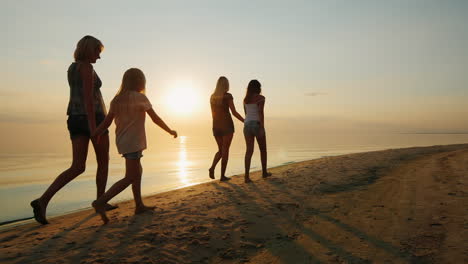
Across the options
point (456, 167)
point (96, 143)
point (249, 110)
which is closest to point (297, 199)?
point (249, 110)

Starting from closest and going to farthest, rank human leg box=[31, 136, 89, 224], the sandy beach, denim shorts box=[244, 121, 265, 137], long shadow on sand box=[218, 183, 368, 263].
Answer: long shadow on sand box=[218, 183, 368, 263] → the sandy beach → human leg box=[31, 136, 89, 224] → denim shorts box=[244, 121, 265, 137]

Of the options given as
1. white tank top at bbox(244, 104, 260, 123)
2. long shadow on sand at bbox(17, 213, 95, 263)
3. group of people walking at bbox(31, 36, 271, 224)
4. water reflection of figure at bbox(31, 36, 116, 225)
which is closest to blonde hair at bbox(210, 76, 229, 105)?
white tank top at bbox(244, 104, 260, 123)

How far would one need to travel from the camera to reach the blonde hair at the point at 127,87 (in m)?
3.81

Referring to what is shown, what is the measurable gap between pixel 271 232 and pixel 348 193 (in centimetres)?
232

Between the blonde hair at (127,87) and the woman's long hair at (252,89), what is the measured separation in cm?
345

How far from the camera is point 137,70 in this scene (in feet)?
12.8

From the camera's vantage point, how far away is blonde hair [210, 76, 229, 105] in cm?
689

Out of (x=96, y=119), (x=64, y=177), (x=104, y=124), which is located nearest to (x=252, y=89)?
(x=96, y=119)

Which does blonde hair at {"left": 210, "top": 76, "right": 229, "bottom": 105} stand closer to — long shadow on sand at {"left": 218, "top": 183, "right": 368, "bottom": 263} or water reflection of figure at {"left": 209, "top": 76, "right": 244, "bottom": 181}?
water reflection of figure at {"left": 209, "top": 76, "right": 244, "bottom": 181}

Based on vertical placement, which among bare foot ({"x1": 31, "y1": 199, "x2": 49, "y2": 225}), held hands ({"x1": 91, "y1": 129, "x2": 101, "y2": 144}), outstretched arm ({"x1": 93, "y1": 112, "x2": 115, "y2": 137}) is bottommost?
bare foot ({"x1": 31, "y1": 199, "x2": 49, "y2": 225})

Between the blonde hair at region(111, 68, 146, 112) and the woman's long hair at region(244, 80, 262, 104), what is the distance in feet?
11.3

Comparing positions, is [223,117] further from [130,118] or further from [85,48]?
[85,48]

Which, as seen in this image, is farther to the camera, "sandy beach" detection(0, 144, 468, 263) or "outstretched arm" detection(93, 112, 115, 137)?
"outstretched arm" detection(93, 112, 115, 137)

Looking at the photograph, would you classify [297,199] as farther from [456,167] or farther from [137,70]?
[456,167]
